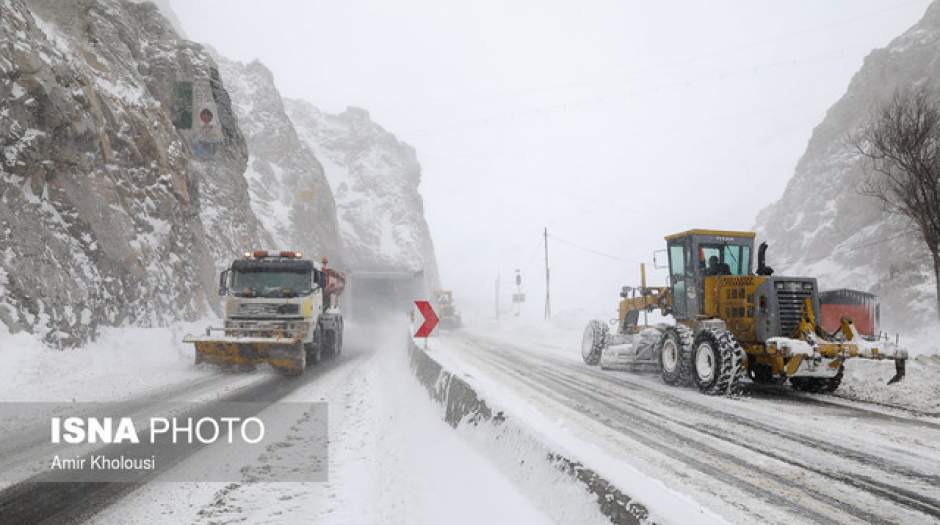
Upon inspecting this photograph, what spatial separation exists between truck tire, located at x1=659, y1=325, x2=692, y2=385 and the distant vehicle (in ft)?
98.4

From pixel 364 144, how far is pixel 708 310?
265ft

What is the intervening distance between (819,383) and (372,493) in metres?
8.65

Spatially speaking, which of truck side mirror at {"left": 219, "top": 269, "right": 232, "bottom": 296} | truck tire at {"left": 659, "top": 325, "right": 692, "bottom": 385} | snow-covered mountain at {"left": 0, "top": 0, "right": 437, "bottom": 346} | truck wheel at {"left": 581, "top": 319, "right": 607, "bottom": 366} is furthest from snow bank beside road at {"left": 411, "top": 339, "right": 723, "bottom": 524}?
snow-covered mountain at {"left": 0, "top": 0, "right": 437, "bottom": 346}

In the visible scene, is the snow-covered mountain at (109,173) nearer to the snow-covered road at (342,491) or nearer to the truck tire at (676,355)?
the snow-covered road at (342,491)

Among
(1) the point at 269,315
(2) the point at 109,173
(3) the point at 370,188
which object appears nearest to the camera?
(1) the point at 269,315

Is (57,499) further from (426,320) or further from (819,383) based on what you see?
(426,320)

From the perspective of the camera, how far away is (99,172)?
16422 millimetres

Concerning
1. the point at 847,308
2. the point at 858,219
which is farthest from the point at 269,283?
the point at 858,219

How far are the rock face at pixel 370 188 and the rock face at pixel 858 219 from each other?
41.3 metres

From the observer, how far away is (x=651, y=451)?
5.53 meters

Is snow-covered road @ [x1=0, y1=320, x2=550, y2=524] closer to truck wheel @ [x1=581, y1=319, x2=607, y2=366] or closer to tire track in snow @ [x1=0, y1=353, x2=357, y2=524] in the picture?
tire track in snow @ [x1=0, y1=353, x2=357, y2=524]

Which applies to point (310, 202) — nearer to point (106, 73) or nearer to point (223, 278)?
point (106, 73)

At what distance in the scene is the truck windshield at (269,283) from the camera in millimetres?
13891

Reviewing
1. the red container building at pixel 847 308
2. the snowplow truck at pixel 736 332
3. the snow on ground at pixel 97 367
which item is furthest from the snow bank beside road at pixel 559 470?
the red container building at pixel 847 308
